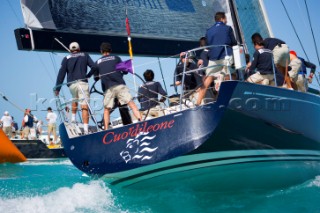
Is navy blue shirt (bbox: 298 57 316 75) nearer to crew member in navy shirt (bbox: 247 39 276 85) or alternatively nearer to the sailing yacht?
the sailing yacht

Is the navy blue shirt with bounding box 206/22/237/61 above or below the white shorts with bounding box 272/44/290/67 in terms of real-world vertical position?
above

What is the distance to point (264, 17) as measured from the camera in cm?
1135

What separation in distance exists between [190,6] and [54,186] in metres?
5.50

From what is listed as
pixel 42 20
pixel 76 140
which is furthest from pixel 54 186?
A: pixel 42 20

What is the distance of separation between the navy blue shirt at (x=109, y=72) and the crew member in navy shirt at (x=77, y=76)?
0.69 feet

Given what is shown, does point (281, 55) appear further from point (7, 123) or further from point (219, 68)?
point (7, 123)

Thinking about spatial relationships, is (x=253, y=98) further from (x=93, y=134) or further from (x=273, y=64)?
(x=93, y=134)

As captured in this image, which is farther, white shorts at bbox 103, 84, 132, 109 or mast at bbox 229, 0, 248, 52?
mast at bbox 229, 0, 248, 52

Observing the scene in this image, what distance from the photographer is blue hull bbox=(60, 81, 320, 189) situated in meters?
5.98

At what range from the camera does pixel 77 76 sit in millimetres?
7527

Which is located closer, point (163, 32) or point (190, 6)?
point (163, 32)

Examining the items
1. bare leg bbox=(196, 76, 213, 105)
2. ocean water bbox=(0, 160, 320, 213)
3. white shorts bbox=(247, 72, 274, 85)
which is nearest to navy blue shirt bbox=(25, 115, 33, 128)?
ocean water bbox=(0, 160, 320, 213)

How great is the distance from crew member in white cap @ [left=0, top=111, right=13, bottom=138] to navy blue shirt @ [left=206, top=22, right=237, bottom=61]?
514 inches

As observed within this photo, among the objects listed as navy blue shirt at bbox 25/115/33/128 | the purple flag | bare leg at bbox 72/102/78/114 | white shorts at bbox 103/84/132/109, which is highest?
the purple flag
